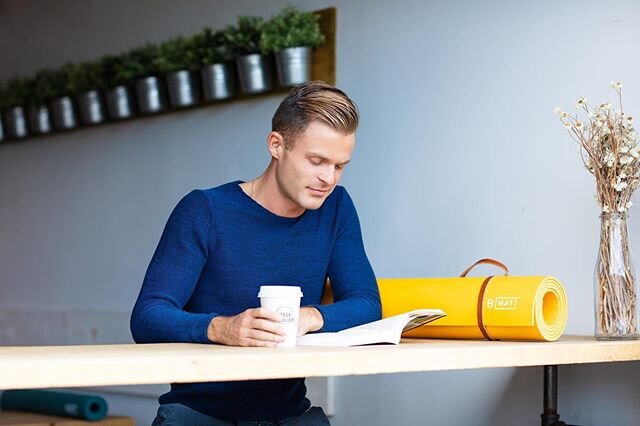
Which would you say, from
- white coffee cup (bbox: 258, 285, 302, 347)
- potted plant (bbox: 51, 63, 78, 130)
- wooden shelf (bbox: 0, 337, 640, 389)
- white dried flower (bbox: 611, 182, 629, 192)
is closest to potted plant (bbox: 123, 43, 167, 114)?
potted plant (bbox: 51, 63, 78, 130)

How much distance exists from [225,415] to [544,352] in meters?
0.67

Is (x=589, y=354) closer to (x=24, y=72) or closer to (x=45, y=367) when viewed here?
(x=45, y=367)

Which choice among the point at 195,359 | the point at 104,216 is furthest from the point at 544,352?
the point at 104,216

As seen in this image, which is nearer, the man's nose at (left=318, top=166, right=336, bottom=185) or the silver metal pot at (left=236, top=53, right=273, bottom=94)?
the man's nose at (left=318, top=166, right=336, bottom=185)

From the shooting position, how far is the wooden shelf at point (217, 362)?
4.16 feet

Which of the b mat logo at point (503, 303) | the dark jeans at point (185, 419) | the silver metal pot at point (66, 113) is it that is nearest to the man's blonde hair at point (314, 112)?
the b mat logo at point (503, 303)

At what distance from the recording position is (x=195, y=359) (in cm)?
138

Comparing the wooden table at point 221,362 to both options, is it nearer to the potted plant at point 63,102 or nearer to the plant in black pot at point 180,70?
the plant in black pot at point 180,70

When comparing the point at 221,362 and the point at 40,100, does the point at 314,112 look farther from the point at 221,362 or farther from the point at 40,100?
the point at 40,100

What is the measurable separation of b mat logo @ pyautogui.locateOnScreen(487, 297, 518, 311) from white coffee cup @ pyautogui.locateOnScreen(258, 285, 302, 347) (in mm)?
624

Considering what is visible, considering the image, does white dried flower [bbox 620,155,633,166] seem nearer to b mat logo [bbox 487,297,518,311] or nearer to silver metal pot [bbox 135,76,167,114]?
b mat logo [bbox 487,297,518,311]

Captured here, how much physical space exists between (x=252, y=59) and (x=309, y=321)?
169cm

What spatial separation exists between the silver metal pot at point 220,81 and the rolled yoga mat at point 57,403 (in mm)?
1228

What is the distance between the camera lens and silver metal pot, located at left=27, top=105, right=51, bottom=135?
177 inches
